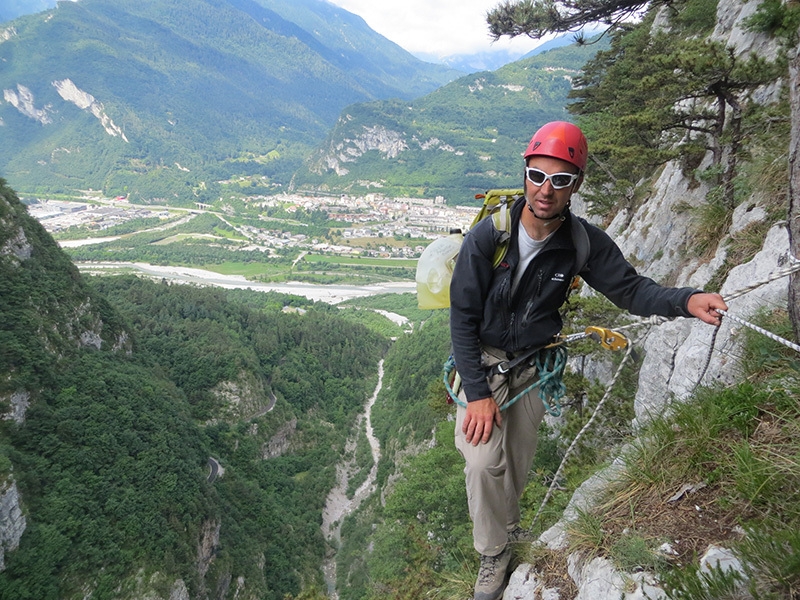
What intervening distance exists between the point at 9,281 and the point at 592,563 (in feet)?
135

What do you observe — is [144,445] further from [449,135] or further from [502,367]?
[449,135]

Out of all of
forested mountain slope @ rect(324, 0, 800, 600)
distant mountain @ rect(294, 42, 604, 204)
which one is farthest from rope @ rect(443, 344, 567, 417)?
distant mountain @ rect(294, 42, 604, 204)

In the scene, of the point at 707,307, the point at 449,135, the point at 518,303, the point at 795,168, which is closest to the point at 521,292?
the point at 518,303

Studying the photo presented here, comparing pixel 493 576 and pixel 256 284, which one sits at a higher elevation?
pixel 493 576

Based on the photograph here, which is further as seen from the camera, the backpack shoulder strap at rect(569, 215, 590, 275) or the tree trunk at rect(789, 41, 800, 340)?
the backpack shoulder strap at rect(569, 215, 590, 275)

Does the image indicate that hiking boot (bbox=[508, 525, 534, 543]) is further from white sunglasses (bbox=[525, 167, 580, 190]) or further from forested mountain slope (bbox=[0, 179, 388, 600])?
forested mountain slope (bbox=[0, 179, 388, 600])

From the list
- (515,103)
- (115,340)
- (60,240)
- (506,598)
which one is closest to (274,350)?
(115,340)

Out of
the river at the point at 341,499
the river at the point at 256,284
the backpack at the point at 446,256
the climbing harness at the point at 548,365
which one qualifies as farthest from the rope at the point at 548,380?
the river at the point at 256,284

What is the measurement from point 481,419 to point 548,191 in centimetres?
118

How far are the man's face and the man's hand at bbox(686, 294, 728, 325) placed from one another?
29.6 inches

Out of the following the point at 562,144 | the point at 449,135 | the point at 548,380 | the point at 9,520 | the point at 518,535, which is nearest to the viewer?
the point at 562,144

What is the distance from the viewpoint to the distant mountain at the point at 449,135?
146 m

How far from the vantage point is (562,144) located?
2143mm

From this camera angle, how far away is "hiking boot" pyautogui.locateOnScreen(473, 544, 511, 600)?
107 inches
